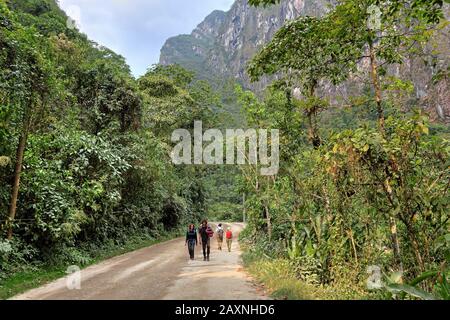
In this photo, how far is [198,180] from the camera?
4016 cm

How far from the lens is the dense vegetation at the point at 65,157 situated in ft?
40.7

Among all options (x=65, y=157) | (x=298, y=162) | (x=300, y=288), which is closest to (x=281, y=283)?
(x=300, y=288)

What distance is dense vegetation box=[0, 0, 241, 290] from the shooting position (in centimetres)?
1241

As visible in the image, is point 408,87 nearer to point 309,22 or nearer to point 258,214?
point 309,22

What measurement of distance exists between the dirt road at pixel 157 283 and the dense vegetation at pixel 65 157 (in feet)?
5.63

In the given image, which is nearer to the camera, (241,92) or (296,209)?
(296,209)

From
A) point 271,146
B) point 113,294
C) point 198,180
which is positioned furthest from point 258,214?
point 198,180

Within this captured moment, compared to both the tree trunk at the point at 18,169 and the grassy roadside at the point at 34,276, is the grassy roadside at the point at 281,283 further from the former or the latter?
the tree trunk at the point at 18,169

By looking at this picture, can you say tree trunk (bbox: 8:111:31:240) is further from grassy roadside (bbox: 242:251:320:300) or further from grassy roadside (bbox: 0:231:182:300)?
grassy roadside (bbox: 242:251:320:300)

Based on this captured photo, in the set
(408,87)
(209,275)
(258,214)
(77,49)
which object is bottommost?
(209,275)

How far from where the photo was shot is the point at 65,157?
1612 cm

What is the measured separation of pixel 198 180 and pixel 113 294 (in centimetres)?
3057

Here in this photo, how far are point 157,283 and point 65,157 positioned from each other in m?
7.44

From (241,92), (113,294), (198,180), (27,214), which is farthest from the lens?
(198,180)
